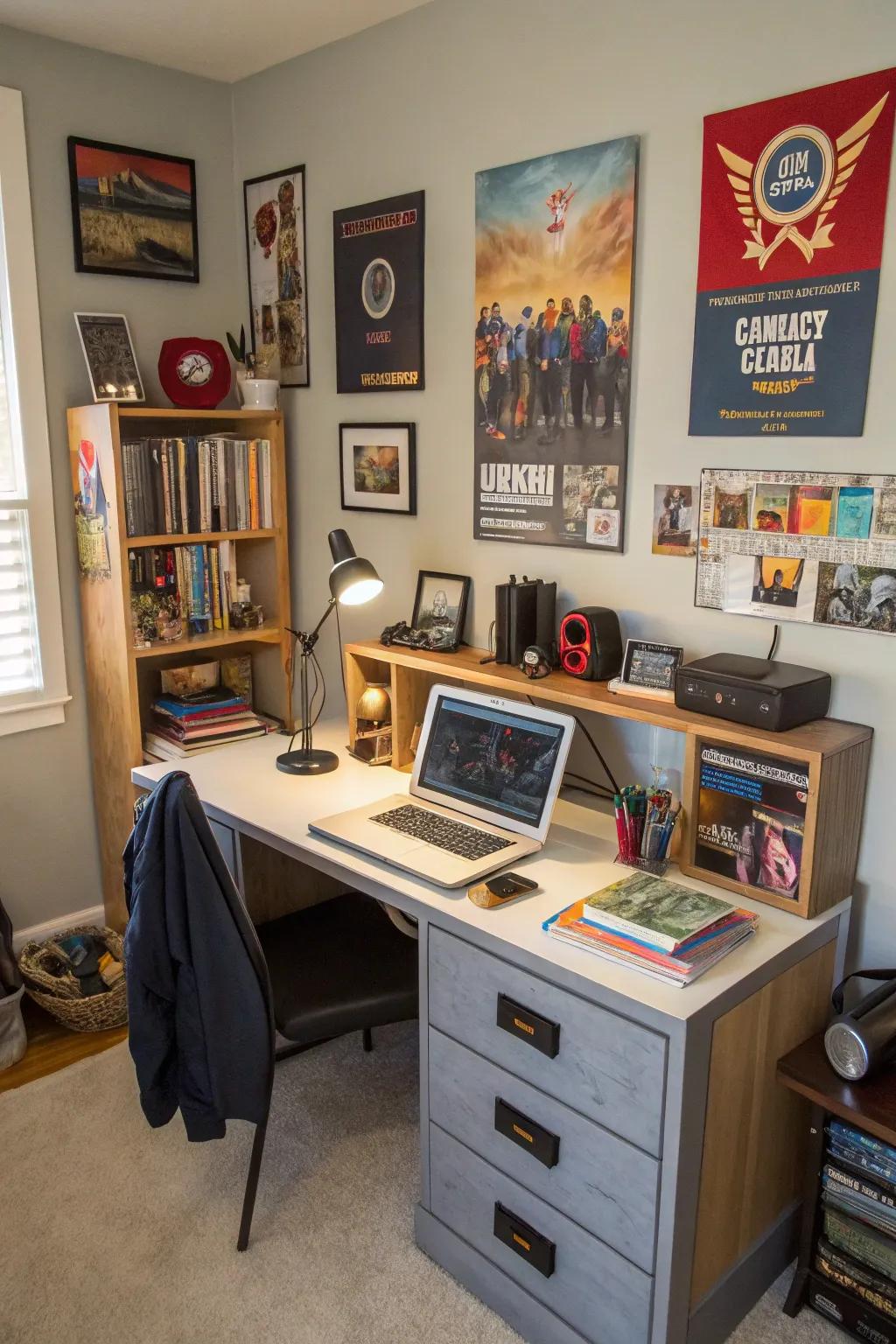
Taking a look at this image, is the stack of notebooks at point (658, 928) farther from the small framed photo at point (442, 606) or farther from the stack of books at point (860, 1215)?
the small framed photo at point (442, 606)

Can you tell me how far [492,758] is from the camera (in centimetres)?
220

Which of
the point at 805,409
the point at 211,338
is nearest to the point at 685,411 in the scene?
the point at 805,409

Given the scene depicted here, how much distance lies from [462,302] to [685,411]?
0.71 meters

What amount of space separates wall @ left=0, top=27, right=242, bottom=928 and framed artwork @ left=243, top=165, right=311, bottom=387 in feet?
0.32

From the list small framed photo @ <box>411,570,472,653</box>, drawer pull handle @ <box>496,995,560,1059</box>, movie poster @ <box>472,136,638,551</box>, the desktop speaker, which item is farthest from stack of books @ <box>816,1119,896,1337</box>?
small framed photo @ <box>411,570,472,653</box>

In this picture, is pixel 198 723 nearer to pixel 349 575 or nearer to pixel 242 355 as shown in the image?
pixel 349 575

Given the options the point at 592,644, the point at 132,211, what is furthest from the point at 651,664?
the point at 132,211

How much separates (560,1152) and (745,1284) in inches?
19.0

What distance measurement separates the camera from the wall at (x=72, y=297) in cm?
270

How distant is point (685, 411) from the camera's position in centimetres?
210

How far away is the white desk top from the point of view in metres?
1.60

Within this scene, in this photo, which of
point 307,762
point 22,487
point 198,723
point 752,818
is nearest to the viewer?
point 752,818

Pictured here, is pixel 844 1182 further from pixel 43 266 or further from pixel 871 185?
pixel 43 266

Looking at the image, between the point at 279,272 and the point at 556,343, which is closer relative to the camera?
the point at 556,343
